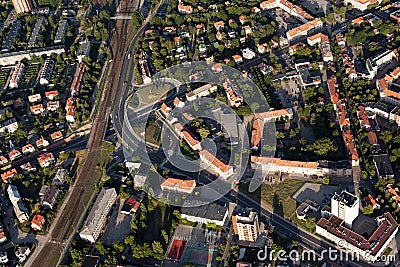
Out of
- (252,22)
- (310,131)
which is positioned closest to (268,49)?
(252,22)

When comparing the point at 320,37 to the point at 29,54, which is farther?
the point at 29,54

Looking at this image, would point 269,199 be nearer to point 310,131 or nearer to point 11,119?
point 310,131

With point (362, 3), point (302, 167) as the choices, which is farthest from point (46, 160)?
point (362, 3)

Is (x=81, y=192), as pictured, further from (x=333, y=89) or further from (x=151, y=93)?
(x=333, y=89)

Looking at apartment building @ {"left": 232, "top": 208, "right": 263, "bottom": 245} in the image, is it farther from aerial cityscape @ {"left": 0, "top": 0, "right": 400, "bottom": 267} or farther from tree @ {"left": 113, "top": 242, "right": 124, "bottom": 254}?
tree @ {"left": 113, "top": 242, "right": 124, "bottom": 254}

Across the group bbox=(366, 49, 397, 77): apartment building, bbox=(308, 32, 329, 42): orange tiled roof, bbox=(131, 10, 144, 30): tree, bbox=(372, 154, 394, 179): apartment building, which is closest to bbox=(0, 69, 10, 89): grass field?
bbox=(131, 10, 144, 30): tree

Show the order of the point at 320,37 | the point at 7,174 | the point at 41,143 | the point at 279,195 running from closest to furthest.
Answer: the point at 279,195 < the point at 7,174 < the point at 41,143 < the point at 320,37

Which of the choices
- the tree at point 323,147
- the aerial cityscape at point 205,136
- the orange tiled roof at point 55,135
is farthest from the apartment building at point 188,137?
the orange tiled roof at point 55,135
